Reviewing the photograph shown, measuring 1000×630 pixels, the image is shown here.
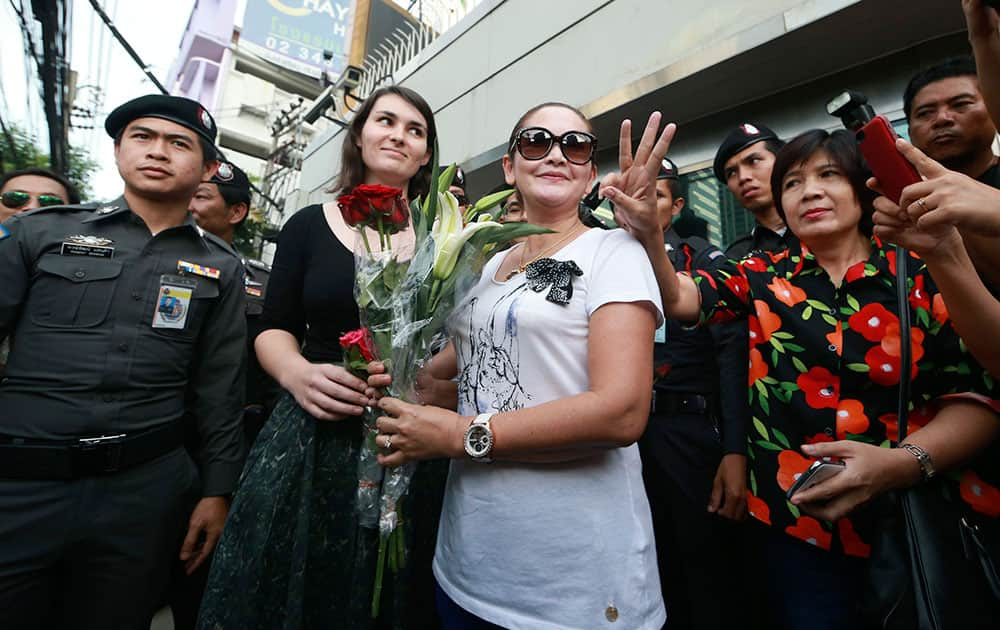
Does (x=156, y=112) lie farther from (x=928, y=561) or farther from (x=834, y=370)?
(x=928, y=561)

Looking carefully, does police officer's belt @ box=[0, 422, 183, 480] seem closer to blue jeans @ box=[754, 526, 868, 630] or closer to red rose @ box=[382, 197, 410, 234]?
red rose @ box=[382, 197, 410, 234]

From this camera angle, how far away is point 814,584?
55.8 inches

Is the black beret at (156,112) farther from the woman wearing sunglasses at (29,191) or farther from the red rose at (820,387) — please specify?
the red rose at (820,387)

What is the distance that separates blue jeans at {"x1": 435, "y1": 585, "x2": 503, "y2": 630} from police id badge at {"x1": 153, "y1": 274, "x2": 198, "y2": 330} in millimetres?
1439

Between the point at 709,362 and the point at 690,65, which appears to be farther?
the point at 690,65

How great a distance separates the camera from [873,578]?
120 cm

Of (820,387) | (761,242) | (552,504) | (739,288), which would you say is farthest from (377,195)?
(761,242)

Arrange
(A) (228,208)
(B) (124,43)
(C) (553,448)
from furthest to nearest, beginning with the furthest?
1. (B) (124,43)
2. (A) (228,208)
3. (C) (553,448)

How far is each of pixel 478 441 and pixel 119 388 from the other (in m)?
1.43

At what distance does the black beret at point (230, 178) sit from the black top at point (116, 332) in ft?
4.86

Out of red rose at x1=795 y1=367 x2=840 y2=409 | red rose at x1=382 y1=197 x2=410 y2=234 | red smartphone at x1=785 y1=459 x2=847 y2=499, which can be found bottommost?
red smartphone at x1=785 y1=459 x2=847 y2=499

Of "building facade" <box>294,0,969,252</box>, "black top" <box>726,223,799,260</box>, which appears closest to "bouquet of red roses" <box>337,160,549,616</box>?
"black top" <box>726,223,799,260</box>

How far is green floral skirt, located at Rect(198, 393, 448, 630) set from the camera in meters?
1.36

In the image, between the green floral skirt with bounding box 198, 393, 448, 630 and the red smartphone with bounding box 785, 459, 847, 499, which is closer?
the red smartphone with bounding box 785, 459, 847, 499
